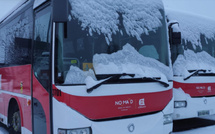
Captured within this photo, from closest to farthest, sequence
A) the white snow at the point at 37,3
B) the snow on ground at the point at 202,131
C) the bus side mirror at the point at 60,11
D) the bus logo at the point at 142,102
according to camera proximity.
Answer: the bus side mirror at the point at 60,11, the bus logo at the point at 142,102, the white snow at the point at 37,3, the snow on ground at the point at 202,131

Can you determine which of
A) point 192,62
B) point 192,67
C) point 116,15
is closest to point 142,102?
point 116,15

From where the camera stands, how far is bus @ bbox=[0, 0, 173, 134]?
3.83 metres

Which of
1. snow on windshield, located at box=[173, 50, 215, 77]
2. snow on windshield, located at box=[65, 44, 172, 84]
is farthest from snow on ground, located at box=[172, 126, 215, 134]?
snow on windshield, located at box=[65, 44, 172, 84]

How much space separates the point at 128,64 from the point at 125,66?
89 mm

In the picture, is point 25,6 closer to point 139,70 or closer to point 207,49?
point 139,70

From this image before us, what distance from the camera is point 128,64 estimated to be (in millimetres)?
4289

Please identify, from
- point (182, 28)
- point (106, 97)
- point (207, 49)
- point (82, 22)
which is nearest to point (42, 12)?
point (82, 22)

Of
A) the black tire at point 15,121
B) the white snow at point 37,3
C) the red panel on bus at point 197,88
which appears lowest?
the black tire at point 15,121

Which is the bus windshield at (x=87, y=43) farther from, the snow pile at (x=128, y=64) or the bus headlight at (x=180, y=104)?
the bus headlight at (x=180, y=104)

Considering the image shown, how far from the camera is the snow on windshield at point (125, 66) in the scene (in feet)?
12.7

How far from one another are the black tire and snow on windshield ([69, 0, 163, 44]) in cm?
303

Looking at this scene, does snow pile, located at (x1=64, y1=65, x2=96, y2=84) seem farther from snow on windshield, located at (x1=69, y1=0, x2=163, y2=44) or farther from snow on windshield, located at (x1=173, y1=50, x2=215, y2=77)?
snow on windshield, located at (x1=173, y1=50, x2=215, y2=77)

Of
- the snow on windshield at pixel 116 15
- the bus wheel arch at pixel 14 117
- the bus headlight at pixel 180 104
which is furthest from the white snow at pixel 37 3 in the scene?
the bus headlight at pixel 180 104

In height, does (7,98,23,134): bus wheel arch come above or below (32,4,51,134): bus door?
below
